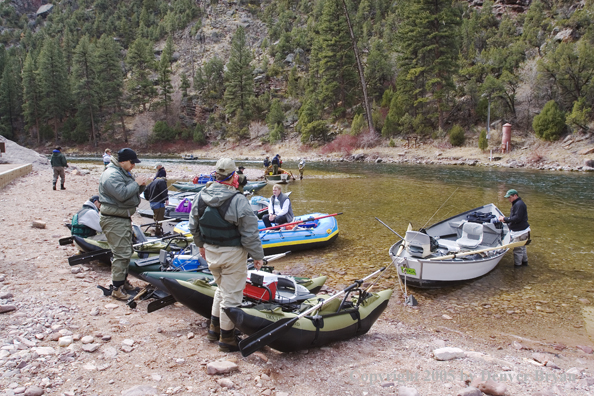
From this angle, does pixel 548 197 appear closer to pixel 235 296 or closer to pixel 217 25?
pixel 235 296

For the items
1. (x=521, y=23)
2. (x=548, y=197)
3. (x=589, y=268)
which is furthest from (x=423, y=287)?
(x=521, y=23)

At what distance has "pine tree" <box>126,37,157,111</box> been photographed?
64.1 m

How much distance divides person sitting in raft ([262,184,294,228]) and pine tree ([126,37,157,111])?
204 feet

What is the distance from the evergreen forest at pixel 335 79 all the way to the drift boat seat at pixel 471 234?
92.4 feet

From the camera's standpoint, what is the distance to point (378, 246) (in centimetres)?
1020

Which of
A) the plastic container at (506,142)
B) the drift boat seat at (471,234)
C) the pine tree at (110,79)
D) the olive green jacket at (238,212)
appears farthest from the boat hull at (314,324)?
the pine tree at (110,79)

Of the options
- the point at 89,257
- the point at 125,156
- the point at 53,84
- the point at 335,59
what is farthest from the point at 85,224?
the point at 53,84

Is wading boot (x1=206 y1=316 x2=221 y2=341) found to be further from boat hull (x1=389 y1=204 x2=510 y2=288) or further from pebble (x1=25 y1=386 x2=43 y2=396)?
boat hull (x1=389 y1=204 x2=510 y2=288)

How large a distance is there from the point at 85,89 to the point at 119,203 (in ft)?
221

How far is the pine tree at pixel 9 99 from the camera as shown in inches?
2522

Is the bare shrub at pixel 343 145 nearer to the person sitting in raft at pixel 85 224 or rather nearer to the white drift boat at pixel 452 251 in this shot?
the white drift boat at pixel 452 251

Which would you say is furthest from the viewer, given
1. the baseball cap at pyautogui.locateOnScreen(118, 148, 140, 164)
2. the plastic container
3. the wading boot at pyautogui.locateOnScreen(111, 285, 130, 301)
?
the plastic container

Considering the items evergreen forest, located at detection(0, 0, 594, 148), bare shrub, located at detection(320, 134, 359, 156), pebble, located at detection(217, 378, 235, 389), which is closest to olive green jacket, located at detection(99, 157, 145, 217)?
pebble, located at detection(217, 378, 235, 389)

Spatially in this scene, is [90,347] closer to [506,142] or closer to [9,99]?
[506,142]
